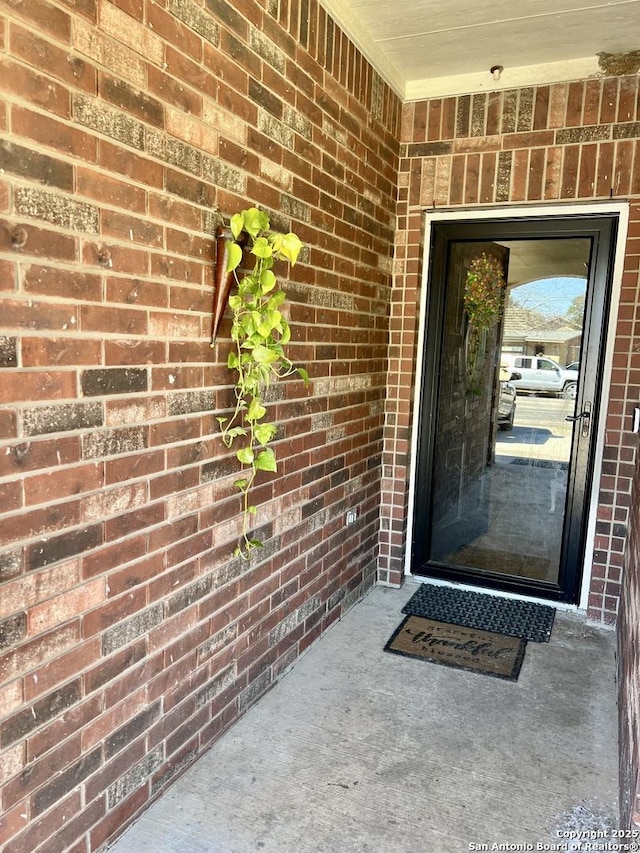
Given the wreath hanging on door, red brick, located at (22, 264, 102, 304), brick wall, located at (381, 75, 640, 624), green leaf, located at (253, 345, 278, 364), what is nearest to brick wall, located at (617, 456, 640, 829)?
brick wall, located at (381, 75, 640, 624)

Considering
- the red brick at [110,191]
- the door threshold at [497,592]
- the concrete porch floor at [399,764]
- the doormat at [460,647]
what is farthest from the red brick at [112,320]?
the door threshold at [497,592]

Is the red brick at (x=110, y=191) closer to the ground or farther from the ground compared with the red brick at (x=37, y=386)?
farther from the ground

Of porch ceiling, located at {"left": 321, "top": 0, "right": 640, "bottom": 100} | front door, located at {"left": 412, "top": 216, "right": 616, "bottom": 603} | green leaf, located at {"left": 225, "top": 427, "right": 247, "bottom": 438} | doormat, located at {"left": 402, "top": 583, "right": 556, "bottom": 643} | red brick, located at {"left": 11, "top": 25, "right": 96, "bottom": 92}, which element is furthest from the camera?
front door, located at {"left": 412, "top": 216, "right": 616, "bottom": 603}

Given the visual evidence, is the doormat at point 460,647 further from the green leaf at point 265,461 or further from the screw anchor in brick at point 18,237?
the screw anchor in brick at point 18,237

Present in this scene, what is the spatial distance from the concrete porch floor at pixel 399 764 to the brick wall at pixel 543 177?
837 millimetres

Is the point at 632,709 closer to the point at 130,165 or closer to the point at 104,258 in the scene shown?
the point at 104,258

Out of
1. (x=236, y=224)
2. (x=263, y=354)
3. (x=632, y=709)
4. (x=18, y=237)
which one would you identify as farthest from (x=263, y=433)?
(x=632, y=709)

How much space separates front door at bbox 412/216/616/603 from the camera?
3.11m

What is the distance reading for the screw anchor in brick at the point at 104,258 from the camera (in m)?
1.40

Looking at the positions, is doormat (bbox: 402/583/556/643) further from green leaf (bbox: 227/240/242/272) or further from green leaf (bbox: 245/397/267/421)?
green leaf (bbox: 227/240/242/272)

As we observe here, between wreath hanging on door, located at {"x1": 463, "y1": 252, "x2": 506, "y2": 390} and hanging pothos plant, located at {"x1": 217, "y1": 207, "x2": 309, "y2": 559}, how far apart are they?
1.67 metres

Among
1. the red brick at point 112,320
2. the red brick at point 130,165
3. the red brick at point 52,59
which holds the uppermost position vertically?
the red brick at point 52,59

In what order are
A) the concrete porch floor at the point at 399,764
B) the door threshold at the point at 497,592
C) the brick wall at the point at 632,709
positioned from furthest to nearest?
the door threshold at the point at 497,592 < the concrete porch floor at the point at 399,764 < the brick wall at the point at 632,709

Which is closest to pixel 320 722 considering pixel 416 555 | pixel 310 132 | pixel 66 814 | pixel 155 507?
pixel 66 814
